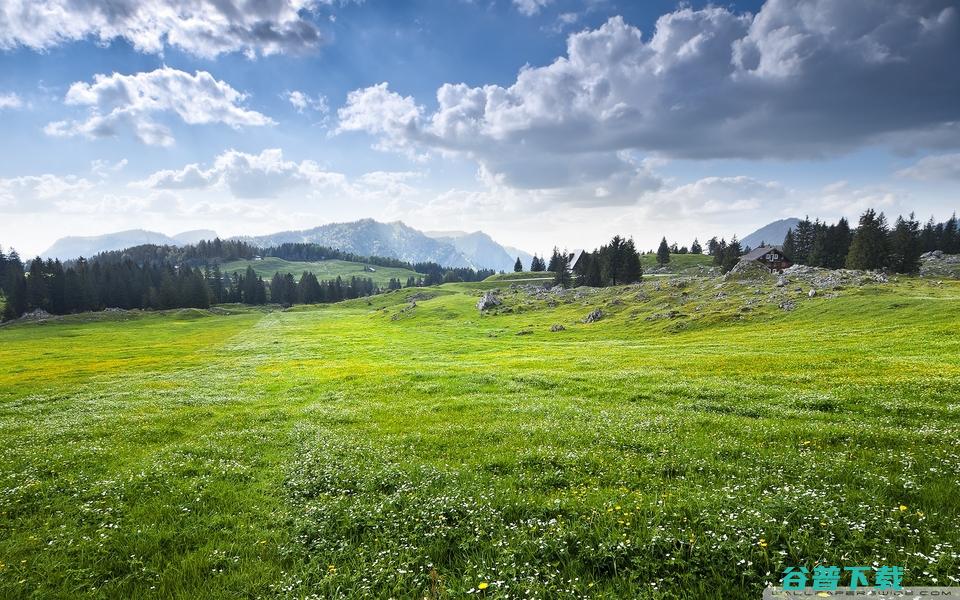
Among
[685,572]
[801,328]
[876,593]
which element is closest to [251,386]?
[685,572]

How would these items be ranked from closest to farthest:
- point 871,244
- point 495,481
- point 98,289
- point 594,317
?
point 495,481, point 594,317, point 871,244, point 98,289

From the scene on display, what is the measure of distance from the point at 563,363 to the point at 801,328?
34960 mm

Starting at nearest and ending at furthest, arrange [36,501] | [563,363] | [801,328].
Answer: [36,501] < [563,363] < [801,328]

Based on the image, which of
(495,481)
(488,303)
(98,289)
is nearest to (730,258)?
(488,303)

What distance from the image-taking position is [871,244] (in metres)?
108

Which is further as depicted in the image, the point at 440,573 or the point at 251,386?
the point at 251,386

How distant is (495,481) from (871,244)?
5623 inches

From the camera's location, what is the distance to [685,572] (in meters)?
7.30

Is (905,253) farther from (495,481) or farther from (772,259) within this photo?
(495,481)

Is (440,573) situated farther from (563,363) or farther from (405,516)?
(563,363)

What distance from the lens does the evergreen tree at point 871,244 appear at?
354 ft

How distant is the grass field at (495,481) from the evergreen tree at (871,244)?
10298cm

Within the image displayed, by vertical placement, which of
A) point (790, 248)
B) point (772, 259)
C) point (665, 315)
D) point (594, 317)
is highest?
point (790, 248)

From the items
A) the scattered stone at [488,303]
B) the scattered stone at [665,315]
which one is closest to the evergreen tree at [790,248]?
the scattered stone at [488,303]
